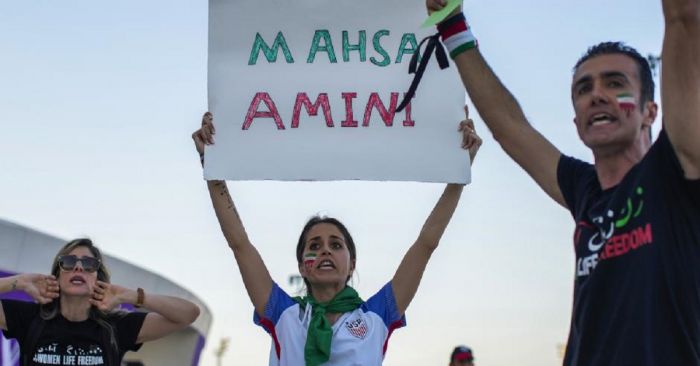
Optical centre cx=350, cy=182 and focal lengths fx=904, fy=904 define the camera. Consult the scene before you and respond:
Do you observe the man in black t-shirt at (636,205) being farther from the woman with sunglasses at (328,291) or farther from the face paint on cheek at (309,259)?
the face paint on cheek at (309,259)

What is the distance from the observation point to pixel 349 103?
4148 millimetres

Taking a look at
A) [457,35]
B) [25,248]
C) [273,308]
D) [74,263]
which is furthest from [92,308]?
[25,248]

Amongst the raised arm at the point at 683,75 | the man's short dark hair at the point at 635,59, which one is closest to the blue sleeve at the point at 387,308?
the man's short dark hair at the point at 635,59

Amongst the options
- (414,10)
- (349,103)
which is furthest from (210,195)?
(414,10)

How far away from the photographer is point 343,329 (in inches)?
163

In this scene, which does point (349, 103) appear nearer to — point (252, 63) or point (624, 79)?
point (252, 63)

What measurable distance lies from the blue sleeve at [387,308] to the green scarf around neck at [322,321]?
7 cm

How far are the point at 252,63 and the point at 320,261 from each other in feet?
3.23

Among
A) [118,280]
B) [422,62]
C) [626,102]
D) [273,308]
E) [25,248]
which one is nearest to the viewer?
[626,102]

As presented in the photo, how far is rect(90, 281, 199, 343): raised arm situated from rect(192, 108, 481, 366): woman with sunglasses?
3.48ft

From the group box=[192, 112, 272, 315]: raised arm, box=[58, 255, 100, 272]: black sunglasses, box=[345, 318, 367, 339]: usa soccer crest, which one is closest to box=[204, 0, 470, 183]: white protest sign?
box=[192, 112, 272, 315]: raised arm

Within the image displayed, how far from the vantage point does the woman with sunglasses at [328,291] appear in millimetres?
4086

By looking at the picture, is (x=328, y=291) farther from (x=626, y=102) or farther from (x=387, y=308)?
(x=626, y=102)

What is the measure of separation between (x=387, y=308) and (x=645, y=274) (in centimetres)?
235
